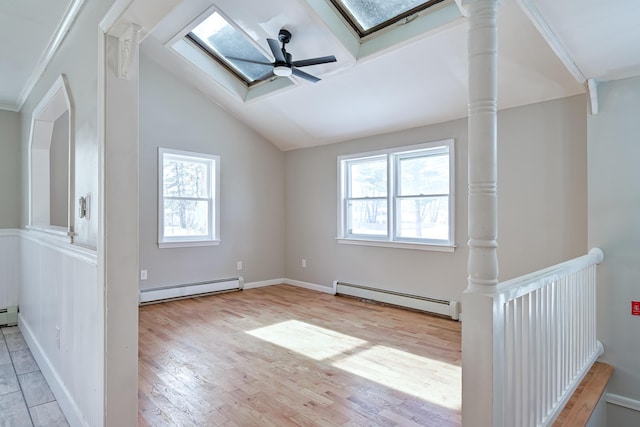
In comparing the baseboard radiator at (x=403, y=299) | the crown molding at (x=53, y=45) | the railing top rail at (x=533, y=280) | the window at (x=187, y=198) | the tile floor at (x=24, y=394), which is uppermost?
the crown molding at (x=53, y=45)

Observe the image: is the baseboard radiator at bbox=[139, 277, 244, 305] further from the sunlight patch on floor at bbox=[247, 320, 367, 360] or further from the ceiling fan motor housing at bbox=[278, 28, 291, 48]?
the ceiling fan motor housing at bbox=[278, 28, 291, 48]

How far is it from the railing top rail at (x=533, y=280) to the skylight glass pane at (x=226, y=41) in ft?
11.4

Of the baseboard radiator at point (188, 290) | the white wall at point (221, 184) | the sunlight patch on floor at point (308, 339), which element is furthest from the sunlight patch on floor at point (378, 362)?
the white wall at point (221, 184)

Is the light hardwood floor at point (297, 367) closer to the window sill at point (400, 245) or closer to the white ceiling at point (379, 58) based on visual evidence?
the window sill at point (400, 245)

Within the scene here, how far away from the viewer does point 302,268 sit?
6.04 m

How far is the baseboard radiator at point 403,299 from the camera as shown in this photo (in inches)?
162

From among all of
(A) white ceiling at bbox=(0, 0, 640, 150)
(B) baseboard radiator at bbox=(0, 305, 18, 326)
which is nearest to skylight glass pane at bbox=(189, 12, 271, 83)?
(A) white ceiling at bbox=(0, 0, 640, 150)

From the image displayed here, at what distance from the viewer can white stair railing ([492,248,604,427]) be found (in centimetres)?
139

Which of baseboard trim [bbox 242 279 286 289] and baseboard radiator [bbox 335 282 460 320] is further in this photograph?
baseboard trim [bbox 242 279 286 289]

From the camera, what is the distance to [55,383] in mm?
2434

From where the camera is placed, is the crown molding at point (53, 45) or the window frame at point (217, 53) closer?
the crown molding at point (53, 45)

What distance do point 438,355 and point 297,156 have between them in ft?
13.1

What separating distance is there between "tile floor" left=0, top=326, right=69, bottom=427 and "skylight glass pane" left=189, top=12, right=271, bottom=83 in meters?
3.50

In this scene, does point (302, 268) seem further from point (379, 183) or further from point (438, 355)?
point (438, 355)
